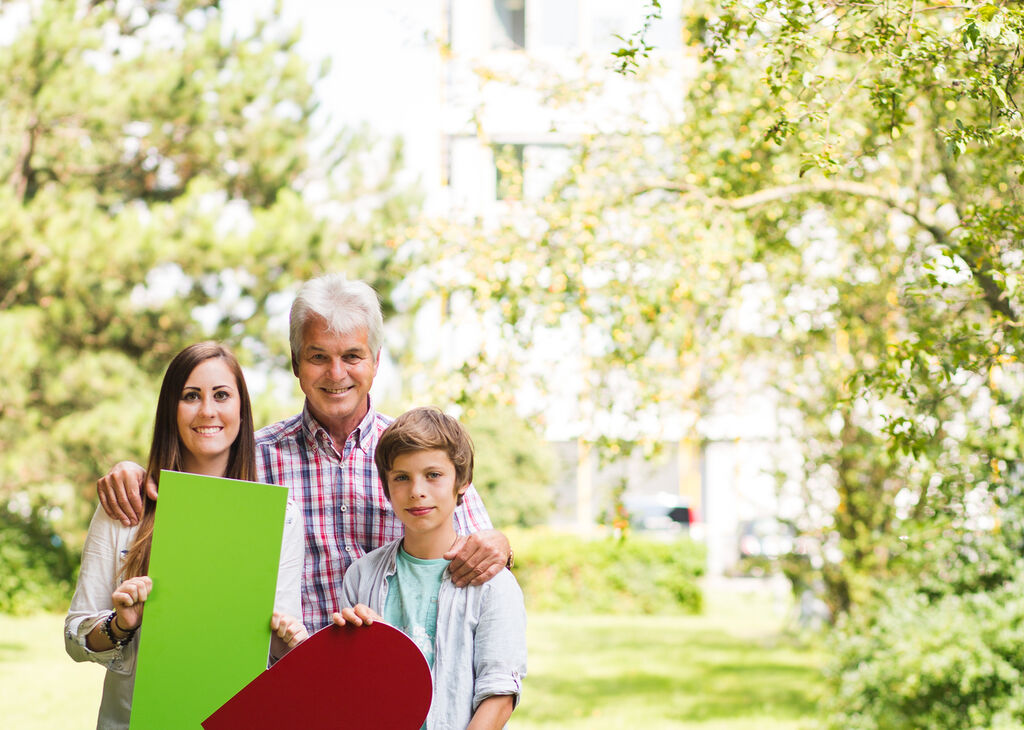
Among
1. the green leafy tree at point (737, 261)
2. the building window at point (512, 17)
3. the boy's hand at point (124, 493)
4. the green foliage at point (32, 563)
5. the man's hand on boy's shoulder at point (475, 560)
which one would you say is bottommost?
the green foliage at point (32, 563)

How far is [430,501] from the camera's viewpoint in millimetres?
2412

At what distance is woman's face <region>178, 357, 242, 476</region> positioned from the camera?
246 cm

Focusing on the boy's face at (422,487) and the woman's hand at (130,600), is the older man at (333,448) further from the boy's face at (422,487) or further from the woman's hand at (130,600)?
the woman's hand at (130,600)

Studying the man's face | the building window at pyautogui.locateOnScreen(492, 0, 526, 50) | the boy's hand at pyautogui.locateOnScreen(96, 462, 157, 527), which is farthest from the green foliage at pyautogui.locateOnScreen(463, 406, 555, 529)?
the boy's hand at pyautogui.locateOnScreen(96, 462, 157, 527)

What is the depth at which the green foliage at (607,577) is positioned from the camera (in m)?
16.0

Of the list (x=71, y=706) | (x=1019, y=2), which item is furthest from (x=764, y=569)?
→ (x=1019, y=2)

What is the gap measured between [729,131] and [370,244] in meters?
6.81

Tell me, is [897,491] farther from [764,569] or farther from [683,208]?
[683,208]

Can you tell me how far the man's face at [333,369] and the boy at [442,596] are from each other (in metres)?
0.28

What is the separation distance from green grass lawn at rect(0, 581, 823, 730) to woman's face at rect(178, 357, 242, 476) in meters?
5.66

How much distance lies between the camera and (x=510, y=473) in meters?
17.5

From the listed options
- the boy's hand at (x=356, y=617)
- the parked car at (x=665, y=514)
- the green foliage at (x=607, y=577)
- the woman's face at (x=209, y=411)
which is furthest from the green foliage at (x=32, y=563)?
the parked car at (x=665, y=514)

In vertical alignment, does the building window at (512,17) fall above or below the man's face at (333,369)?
above

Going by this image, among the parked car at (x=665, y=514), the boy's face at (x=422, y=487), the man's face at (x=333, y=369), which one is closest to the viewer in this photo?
the boy's face at (x=422, y=487)
